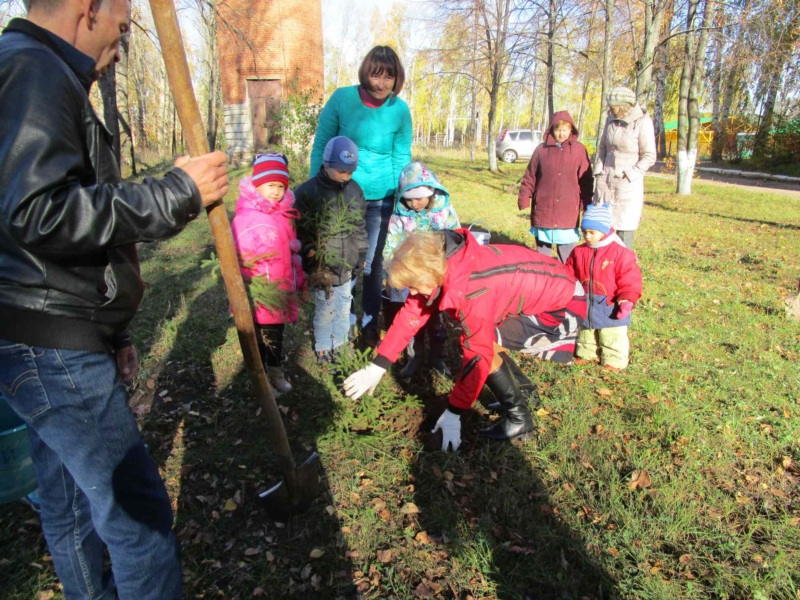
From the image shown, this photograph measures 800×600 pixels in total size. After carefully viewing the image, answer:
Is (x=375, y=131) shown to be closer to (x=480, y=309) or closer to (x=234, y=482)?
(x=480, y=309)

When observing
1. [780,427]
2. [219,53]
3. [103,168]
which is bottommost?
[780,427]

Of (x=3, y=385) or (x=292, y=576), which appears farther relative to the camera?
(x=292, y=576)

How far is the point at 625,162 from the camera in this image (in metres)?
5.56

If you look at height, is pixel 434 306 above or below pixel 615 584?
above

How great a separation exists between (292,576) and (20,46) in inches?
90.8

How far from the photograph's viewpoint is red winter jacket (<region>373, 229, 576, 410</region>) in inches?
114

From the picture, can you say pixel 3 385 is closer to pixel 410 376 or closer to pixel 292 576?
pixel 292 576

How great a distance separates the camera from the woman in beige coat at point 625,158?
17.9 feet

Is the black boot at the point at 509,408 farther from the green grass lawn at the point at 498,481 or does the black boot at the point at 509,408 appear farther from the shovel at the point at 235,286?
the shovel at the point at 235,286

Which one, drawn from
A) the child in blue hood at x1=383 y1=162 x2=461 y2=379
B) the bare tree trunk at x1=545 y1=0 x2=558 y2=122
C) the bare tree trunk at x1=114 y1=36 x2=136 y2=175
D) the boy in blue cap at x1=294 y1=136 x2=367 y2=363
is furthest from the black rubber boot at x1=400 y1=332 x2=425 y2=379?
the bare tree trunk at x1=545 y1=0 x2=558 y2=122

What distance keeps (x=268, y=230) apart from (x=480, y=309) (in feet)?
4.72

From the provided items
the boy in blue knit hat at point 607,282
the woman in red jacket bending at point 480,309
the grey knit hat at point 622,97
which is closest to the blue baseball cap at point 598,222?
the boy in blue knit hat at point 607,282

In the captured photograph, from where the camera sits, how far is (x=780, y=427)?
3357 millimetres

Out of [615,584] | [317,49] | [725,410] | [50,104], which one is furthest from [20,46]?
[317,49]
